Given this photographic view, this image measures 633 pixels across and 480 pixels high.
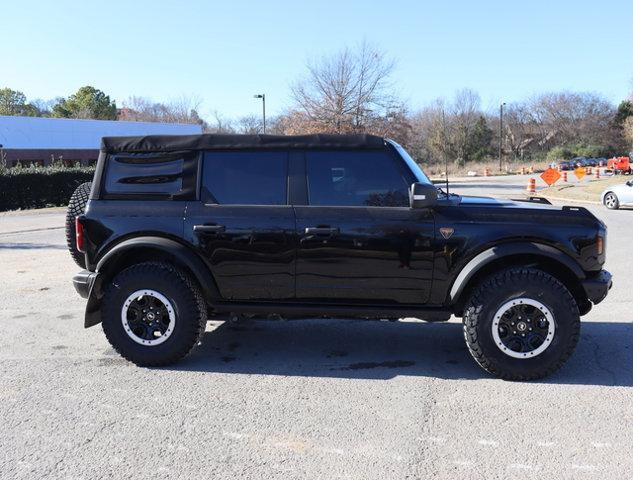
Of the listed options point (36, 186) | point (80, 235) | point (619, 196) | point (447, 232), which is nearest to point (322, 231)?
point (447, 232)

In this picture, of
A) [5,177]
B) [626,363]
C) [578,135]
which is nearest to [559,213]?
[626,363]

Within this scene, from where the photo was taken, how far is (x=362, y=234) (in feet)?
15.0

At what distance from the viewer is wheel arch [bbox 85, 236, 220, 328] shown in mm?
4727

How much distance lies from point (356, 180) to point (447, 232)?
2.78 feet

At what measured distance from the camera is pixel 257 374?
474 cm

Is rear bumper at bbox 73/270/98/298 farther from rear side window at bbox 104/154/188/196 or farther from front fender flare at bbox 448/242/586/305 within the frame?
front fender flare at bbox 448/242/586/305

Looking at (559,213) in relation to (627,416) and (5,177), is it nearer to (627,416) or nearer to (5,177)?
(627,416)

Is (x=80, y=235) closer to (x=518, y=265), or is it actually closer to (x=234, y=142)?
(x=234, y=142)

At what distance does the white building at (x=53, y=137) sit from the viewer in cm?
4400

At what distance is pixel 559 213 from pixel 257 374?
2.76 meters

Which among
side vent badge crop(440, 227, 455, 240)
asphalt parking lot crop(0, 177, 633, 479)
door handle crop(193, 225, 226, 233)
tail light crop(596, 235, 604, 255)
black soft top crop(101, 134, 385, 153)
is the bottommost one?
asphalt parking lot crop(0, 177, 633, 479)

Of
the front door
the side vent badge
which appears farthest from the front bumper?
the front door

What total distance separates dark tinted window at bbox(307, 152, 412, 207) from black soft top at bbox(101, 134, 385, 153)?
9 centimetres

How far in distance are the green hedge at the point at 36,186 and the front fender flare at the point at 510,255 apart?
2442 centimetres
